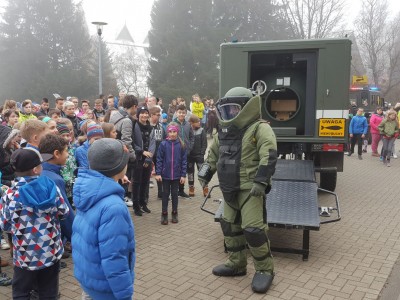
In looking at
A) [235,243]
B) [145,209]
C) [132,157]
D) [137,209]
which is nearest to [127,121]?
[132,157]

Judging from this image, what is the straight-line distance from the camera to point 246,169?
4051 mm

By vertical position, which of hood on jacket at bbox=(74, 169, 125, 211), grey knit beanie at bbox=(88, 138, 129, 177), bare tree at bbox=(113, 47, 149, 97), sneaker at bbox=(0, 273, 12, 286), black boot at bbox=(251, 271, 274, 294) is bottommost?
sneaker at bbox=(0, 273, 12, 286)

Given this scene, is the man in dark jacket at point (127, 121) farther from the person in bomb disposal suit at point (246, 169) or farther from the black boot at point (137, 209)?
the person in bomb disposal suit at point (246, 169)

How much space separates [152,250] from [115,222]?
302 cm

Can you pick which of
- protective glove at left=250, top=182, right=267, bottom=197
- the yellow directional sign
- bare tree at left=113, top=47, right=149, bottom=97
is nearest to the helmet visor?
protective glove at left=250, top=182, right=267, bottom=197

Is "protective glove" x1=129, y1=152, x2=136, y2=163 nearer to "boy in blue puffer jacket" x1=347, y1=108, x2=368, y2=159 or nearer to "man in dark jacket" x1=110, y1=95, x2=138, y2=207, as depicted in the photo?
"man in dark jacket" x1=110, y1=95, x2=138, y2=207

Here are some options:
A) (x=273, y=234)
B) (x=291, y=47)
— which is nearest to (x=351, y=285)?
(x=273, y=234)

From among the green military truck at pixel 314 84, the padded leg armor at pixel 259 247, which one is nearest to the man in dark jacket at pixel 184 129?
the green military truck at pixel 314 84

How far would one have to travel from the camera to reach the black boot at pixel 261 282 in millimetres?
3995

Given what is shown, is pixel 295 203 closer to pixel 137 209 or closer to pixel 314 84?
pixel 137 209

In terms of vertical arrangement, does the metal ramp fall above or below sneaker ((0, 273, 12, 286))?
above

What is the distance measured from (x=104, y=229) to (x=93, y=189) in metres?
0.25

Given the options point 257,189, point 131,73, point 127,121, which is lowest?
point 257,189

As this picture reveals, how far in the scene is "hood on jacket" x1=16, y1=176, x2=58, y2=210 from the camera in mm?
2891
